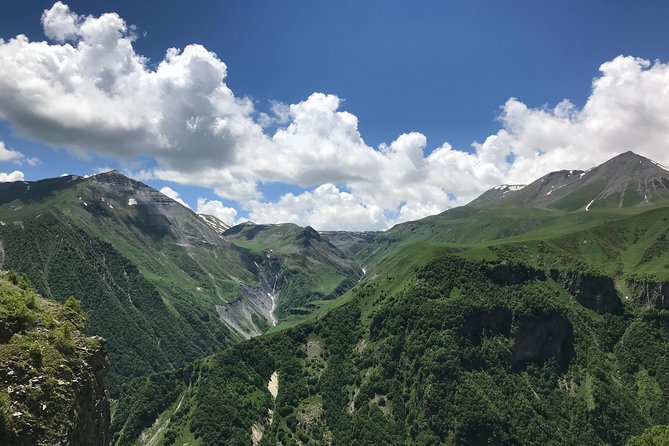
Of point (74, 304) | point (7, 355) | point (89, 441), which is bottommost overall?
point (89, 441)

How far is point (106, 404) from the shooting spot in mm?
54375

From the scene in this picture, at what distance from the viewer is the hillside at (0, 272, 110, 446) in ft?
115

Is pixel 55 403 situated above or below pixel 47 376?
below

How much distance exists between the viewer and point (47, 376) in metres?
39.0

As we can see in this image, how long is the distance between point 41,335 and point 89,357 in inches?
263

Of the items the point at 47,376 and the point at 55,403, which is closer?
the point at 55,403

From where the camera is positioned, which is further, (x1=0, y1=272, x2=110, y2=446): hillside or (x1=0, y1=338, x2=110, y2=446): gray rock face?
(x1=0, y1=272, x2=110, y2=446): hillside

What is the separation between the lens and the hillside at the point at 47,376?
35.2 meters

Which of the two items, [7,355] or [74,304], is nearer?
[7,355]

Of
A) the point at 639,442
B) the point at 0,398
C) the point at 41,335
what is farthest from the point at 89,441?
the point at 639,442

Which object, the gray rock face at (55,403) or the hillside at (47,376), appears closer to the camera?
the gray rock face at (55,403)

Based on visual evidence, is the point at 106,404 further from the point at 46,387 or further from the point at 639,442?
the point at 639,442

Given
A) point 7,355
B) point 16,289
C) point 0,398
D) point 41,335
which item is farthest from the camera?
point 16,289

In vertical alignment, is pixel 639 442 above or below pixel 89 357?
below
